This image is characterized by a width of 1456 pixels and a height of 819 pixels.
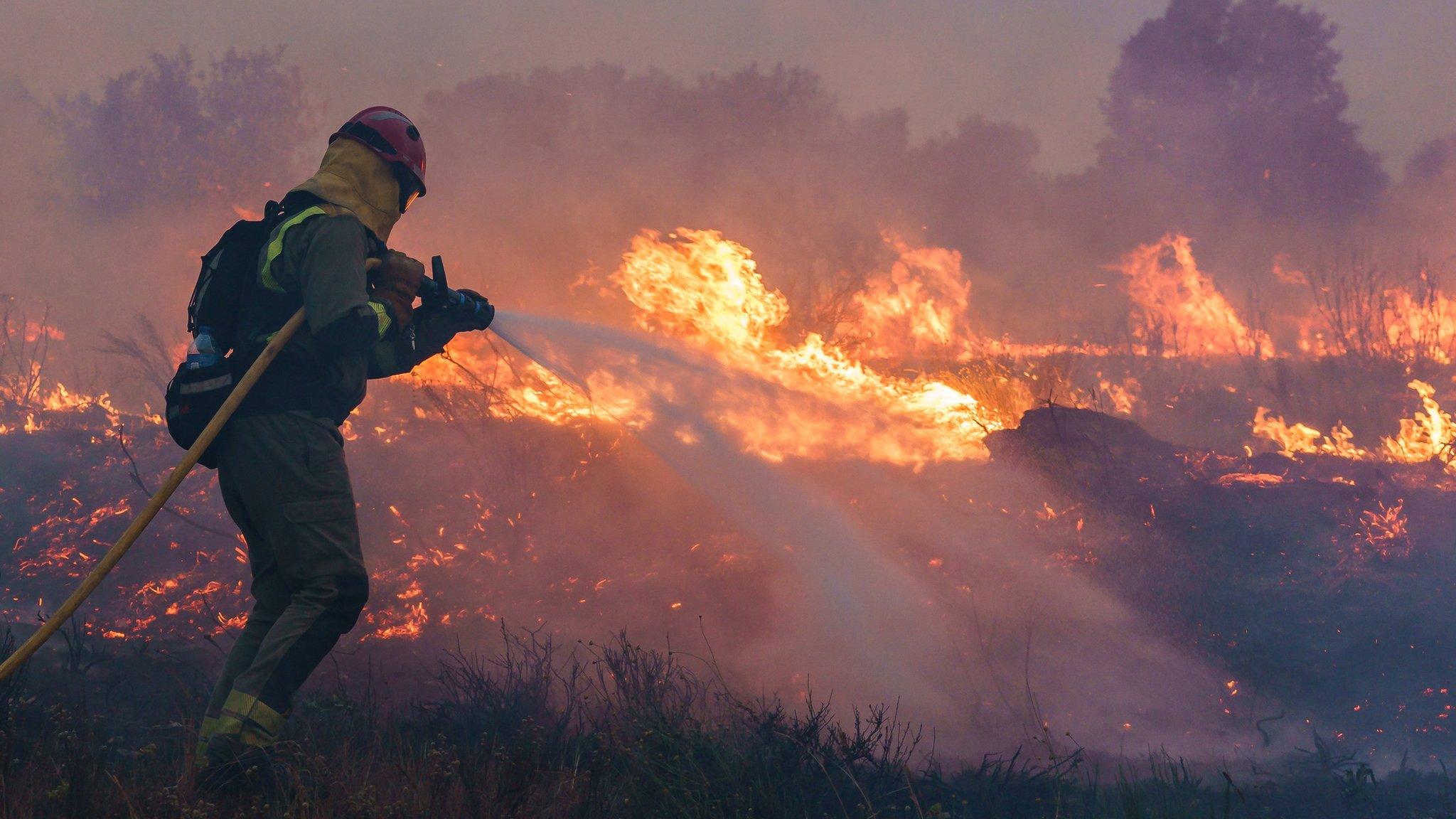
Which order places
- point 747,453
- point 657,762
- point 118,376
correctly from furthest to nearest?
1. point 118,376
2. point 747,453
3. point 657,762

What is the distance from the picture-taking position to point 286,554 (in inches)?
120

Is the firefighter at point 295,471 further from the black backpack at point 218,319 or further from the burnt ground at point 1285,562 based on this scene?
the burnt ground at point 1285,562

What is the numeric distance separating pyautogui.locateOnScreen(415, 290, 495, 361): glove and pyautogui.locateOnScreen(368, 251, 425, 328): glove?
18cm

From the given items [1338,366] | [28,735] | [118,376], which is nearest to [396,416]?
[28,735]

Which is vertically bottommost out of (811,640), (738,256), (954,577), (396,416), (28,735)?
(28,735)

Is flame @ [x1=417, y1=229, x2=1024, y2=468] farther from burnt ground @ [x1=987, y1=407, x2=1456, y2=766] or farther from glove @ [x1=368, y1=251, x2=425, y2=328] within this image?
glove @ [x1=368, y1=251, x2=425, y2=328]

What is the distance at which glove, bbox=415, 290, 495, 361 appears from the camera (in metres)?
3.76

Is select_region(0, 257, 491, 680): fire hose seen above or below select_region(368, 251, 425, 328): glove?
below

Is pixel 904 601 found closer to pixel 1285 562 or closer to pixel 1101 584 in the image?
pixel 1101 584

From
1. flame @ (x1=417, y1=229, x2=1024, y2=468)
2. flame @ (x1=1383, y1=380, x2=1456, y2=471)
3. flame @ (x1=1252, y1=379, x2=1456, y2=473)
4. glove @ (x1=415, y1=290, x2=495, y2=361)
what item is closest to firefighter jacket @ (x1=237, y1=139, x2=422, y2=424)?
glove @ (x1=415, y1=290, x2=495, y2=361)

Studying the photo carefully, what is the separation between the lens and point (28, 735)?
11.8 ft

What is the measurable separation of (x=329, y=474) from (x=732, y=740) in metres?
1.98

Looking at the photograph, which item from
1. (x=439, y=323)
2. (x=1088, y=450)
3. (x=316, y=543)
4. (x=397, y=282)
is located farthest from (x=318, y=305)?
(x=1088, y=450)

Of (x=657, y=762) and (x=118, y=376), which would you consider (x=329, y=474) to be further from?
(x=118, y=376)
